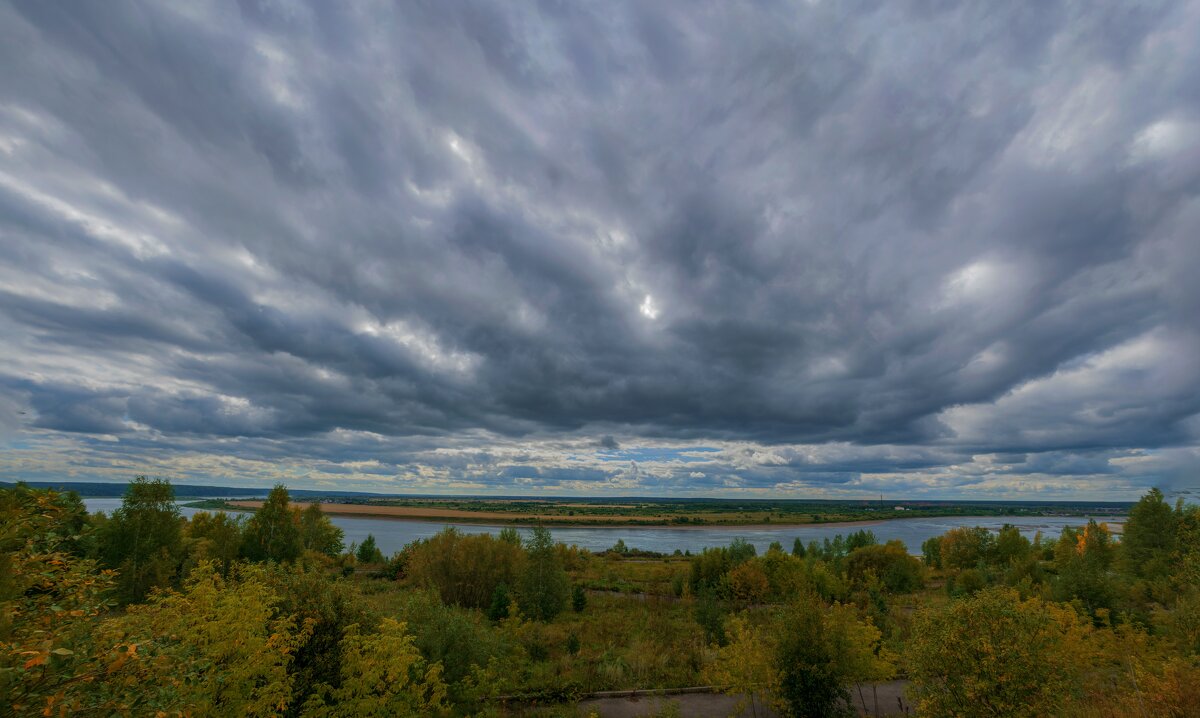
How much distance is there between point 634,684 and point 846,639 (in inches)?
387

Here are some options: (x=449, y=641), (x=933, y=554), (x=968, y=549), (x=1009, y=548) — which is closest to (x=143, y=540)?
(x=449, y=641)

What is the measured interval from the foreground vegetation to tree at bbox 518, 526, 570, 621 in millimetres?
143

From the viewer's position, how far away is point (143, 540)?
31.8 m

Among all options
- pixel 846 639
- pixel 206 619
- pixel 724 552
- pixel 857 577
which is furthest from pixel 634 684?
pixel 857 577

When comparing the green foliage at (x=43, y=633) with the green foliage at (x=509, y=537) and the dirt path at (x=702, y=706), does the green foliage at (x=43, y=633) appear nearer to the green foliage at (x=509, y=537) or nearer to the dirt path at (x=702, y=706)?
the dirt path at (x=702, y=706)

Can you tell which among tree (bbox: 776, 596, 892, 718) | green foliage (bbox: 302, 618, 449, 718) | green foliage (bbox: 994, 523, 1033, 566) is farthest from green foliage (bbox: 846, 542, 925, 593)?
green foliage (bbox: 302, 618, 449, 718)

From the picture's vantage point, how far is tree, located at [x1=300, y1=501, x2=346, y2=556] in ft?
162

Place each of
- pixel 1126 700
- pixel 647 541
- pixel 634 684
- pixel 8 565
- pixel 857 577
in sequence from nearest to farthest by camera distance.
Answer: pixel 8 565 → pixel 1126 700 → pixel 634 684 → pixel 857 577 → pixel 647 541

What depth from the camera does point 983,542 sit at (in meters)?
61.0

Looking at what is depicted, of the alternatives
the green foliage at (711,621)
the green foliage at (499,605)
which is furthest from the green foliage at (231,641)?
the green foliage at (499,605)

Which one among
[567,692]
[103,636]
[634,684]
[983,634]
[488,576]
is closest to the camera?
[103,636]

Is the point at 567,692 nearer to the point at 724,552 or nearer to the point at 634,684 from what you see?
the point at 634,684

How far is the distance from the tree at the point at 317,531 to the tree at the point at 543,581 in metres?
25.9

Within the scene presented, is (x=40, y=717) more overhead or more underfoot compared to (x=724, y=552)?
more overhead
